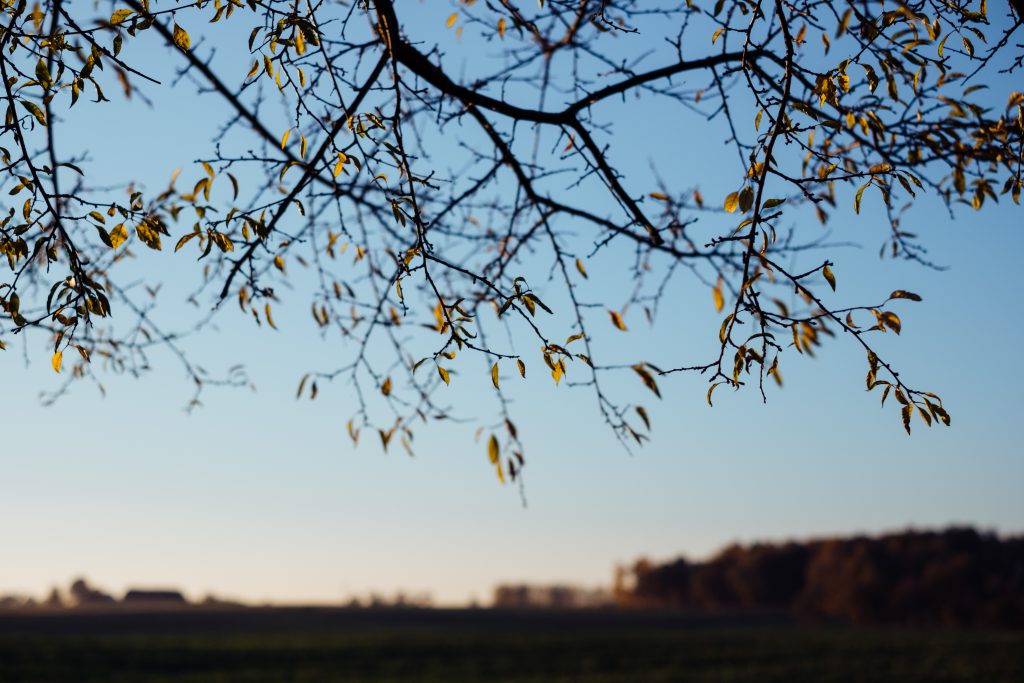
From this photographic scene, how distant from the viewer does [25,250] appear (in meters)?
4.90

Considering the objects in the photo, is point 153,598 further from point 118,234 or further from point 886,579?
point 118,234

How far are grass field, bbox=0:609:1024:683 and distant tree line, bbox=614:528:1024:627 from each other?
15.6 ft

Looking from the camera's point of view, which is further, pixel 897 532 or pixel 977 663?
pixel 897 532

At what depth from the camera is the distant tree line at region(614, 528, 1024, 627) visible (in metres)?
59.9

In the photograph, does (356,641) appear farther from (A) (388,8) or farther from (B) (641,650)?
(A) (388,8)

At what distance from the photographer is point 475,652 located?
39875mm

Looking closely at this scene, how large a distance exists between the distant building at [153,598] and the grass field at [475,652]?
19.2 m

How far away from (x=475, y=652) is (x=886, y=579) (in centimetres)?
3574

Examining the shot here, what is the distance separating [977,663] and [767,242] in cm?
3517

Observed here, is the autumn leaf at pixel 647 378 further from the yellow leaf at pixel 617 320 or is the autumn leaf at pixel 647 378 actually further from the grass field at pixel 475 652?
the grass field at pixel 475 652

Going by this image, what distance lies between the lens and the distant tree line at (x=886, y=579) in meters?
59.9

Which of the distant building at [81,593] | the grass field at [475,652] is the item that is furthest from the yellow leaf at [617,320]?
the distant building at [81,593]

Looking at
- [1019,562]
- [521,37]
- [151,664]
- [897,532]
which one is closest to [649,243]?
[521,37]

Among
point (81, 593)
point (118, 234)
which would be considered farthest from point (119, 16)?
point (81, 593)
